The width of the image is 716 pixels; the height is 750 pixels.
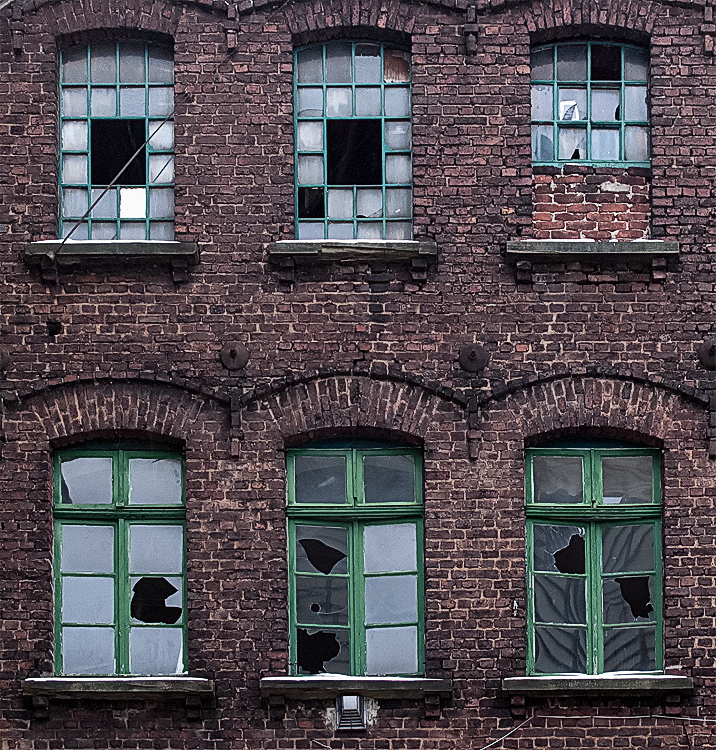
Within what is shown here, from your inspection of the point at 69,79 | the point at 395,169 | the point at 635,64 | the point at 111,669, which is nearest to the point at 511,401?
the point at 395,169

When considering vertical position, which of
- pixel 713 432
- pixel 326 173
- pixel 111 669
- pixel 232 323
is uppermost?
pixel 326 173

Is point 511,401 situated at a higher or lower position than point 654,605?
higher

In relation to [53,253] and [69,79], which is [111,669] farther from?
[69,79]

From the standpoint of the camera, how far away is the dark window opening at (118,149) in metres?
12.4

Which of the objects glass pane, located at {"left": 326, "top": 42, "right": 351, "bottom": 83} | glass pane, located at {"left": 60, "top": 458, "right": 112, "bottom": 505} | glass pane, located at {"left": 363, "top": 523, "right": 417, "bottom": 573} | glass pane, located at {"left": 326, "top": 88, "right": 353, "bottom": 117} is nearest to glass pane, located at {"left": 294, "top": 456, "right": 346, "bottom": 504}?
glass pane, located at {"left": 363, "top": 523, "right": 417, "bottom": 573}

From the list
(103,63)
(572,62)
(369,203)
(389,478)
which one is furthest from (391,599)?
(103,63)

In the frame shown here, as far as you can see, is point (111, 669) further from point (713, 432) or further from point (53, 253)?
point (713, 432)

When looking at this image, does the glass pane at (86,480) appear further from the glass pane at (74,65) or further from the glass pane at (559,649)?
the glass pane at (559,649)

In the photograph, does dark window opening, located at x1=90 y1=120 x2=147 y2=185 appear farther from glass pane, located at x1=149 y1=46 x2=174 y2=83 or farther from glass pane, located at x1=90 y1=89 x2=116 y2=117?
glass pane, located at x1=149 y1=46 x2=174 y2=83

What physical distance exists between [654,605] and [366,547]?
8.09 feet

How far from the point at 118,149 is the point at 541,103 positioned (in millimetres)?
3748

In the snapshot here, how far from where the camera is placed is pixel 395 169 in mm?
12461

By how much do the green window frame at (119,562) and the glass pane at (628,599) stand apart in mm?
3574

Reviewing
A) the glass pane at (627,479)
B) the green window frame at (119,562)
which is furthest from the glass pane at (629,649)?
the green window frame at (119,562)
